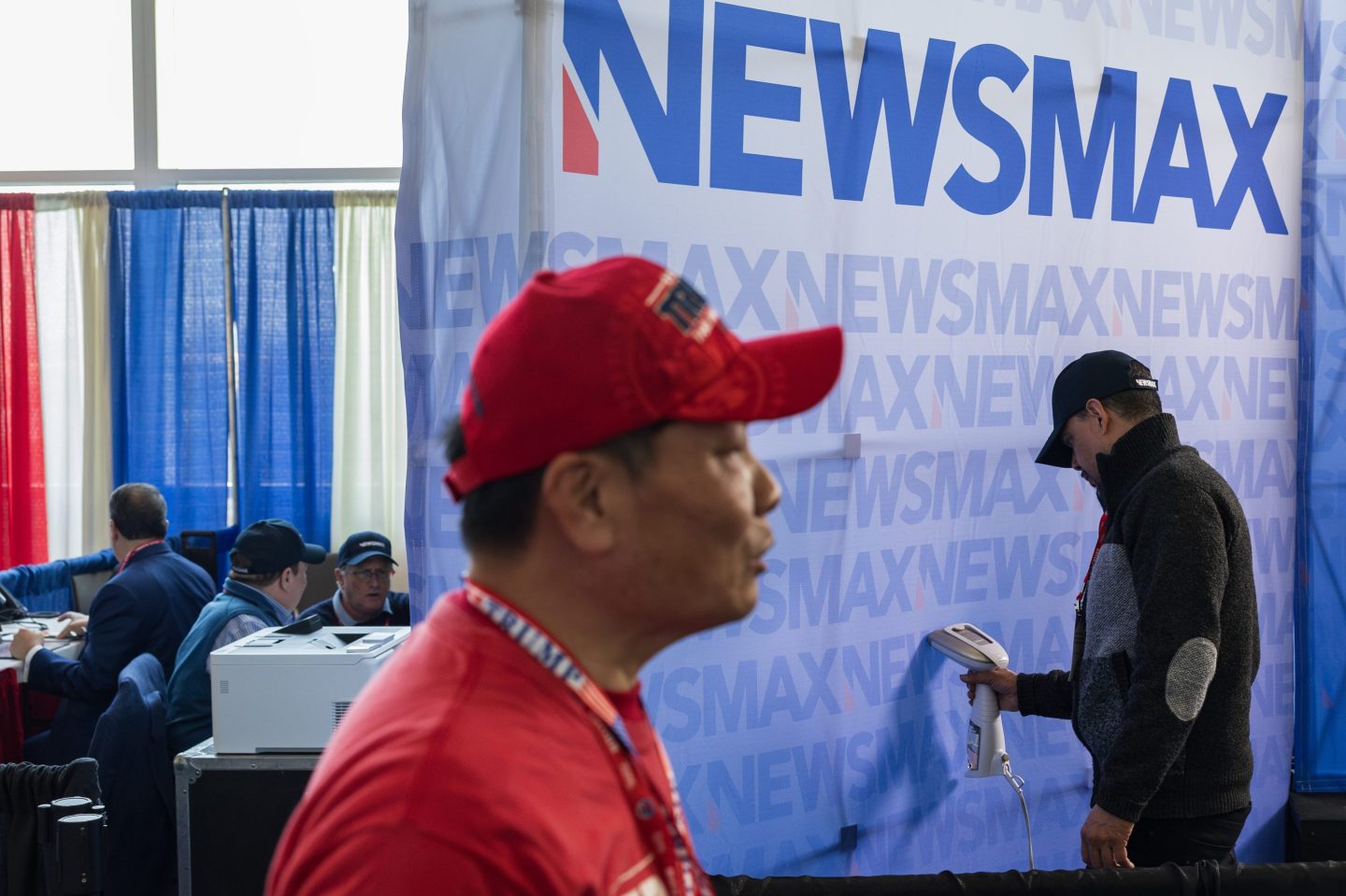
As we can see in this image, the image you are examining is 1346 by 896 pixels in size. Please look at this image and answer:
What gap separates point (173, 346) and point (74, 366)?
66 centimetres

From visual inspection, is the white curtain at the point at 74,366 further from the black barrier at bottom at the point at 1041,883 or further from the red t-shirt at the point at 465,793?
the red t-shirt at the point at 465,793

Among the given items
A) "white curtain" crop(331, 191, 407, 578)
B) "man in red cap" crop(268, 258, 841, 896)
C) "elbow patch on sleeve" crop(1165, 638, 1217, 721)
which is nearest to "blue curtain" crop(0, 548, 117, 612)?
"white curtain" crop(331, 191, 407, 578)

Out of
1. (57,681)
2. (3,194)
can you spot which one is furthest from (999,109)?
(3,194)

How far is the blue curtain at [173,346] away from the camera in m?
6.97

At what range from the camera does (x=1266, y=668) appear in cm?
318

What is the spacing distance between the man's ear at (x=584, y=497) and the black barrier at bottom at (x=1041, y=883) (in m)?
1.49

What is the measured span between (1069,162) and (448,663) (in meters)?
2.58

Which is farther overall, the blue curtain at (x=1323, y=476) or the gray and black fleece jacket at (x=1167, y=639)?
the blue curtain at (x=1323, y=476)

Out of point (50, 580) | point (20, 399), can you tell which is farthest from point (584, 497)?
point (20, 399)

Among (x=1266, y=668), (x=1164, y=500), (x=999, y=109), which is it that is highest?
(x=999, y=109)

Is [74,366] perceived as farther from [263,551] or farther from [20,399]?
[263,551]

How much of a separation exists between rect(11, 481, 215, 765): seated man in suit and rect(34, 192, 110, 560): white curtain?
314cm

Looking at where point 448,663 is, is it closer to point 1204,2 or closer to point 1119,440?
point 1119,440

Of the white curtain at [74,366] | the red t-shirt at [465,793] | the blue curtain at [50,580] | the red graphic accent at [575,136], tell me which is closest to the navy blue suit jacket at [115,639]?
the blue curtain at [50,580]
